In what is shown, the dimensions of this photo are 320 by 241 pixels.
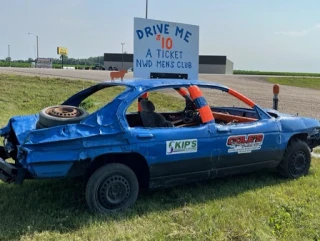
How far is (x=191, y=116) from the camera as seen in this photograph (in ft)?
17.3

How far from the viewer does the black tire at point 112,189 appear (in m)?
3.89

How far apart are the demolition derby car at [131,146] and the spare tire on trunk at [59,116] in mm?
11

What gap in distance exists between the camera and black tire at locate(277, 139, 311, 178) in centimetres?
534

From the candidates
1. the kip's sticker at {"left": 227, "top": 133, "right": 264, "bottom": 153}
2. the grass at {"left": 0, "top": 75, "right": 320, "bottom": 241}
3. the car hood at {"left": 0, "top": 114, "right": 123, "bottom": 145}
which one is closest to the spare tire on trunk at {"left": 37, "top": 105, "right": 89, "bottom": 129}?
the car hood at {"left": 0, "top": 114, "right": 123, "bottom": 145}

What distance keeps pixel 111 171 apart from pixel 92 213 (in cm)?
49

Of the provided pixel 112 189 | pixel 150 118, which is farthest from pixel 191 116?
pixel 112 189

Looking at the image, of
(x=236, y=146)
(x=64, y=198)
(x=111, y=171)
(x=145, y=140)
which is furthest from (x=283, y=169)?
(x=64, y=198)

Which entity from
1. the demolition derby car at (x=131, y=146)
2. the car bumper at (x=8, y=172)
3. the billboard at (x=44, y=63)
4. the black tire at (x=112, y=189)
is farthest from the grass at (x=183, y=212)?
the billboard at (x=44, y=63)

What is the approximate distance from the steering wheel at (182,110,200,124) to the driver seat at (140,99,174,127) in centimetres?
49

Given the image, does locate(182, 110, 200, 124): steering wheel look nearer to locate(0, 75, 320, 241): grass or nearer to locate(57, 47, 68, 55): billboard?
locate(0, 75, 320, 241): grass

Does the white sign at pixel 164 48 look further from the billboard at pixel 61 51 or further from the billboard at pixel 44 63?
the billboard at pixel 61 51

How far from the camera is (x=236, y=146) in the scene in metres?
4.74

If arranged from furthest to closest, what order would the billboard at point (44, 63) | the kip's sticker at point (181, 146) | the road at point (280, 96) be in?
the billboard at point (44, 63), the road at point (280, 96), the kip's sticker at point (181, 146)

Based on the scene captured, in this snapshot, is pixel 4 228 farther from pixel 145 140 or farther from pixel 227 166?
pixel 227 166
